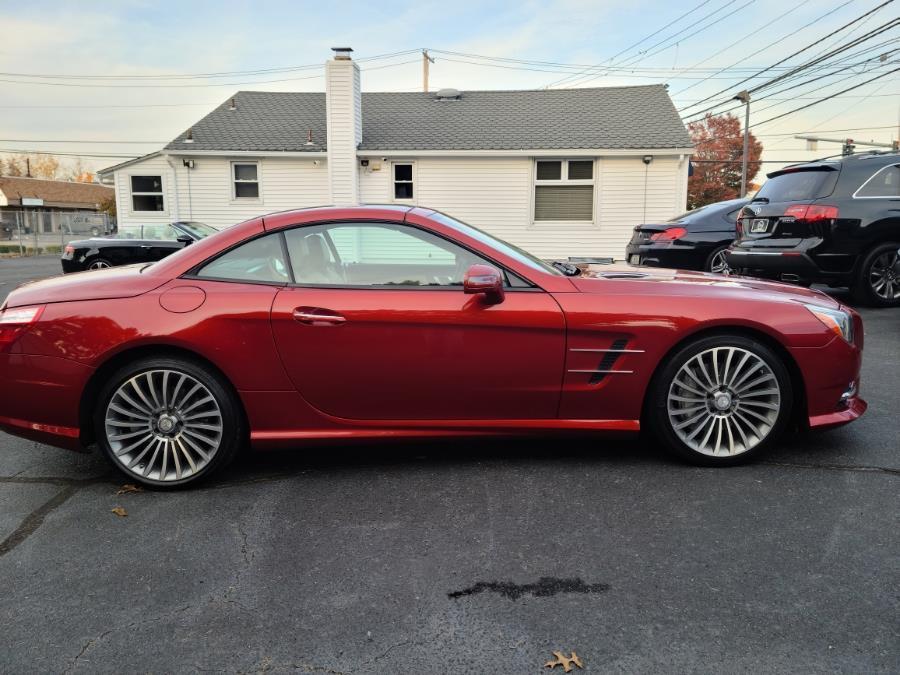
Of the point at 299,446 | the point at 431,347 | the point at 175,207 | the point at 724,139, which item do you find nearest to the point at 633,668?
the point at 431,347

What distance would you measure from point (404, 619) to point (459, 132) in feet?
51.3

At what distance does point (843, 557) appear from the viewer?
259 cm

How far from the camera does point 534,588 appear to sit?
2434 millimetres

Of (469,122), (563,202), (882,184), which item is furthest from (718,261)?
(469,122)

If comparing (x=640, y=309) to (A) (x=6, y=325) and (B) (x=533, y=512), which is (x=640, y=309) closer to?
(B) (x=533, y=512)

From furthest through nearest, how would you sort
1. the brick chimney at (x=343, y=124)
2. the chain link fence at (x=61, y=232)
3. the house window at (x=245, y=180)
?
the chain link fence at (x=61, y=232) < the house window at (x=245, y=180) < the brick chimney at (x=343, y=124)

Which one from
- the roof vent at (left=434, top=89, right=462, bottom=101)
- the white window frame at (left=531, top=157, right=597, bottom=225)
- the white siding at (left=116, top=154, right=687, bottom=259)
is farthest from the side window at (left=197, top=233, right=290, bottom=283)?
the roof vent at (left=434, top=89, right=462, bottom=101)

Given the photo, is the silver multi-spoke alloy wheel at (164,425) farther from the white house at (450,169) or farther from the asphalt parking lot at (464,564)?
the white house at (450,169)

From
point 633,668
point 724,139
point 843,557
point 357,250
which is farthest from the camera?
point 724,139

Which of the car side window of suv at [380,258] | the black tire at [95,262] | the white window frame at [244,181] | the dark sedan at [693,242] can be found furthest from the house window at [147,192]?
the car side window of suv at [380,258]

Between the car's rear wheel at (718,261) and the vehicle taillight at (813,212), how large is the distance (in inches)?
73.1

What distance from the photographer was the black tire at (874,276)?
7.84 meters

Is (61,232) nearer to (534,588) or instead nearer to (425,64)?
(425,64)

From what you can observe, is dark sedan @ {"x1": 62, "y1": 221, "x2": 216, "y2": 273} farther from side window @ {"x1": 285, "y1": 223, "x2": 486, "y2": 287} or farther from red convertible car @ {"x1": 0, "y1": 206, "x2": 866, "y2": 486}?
side window @ {"x1": 285, "y1": 223, "x2": 486, "y2": 287}
